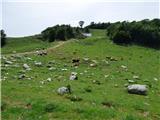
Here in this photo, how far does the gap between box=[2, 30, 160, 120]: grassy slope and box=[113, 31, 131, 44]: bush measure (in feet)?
51.3

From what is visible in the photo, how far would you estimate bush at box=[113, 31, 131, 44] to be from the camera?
67.3 m

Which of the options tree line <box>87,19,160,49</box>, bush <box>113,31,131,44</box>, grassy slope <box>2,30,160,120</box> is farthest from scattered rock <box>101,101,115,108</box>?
tree line <box>87,19,160,49</box>

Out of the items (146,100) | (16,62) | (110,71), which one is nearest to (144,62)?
(110,71)

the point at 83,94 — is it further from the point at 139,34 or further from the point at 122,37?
the point at 139,34

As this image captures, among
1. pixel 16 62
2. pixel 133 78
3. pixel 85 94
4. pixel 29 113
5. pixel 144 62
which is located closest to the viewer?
pixel 29 113

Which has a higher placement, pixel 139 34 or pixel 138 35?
pixel 139 34

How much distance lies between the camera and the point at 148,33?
70.1 metres

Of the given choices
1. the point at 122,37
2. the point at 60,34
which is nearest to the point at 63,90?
the point at 122,37

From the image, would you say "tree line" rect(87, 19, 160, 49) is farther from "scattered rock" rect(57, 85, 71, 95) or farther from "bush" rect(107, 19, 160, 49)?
"scattered rock" rect(57, 85, 71, 95)

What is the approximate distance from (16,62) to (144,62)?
17814mm

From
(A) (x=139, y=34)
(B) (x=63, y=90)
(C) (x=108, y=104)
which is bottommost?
(C) (x=108, y=104)

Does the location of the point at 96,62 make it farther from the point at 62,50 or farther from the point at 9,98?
the point at 9,98

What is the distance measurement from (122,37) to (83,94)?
3913 centimetres

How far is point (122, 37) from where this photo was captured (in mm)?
67438
